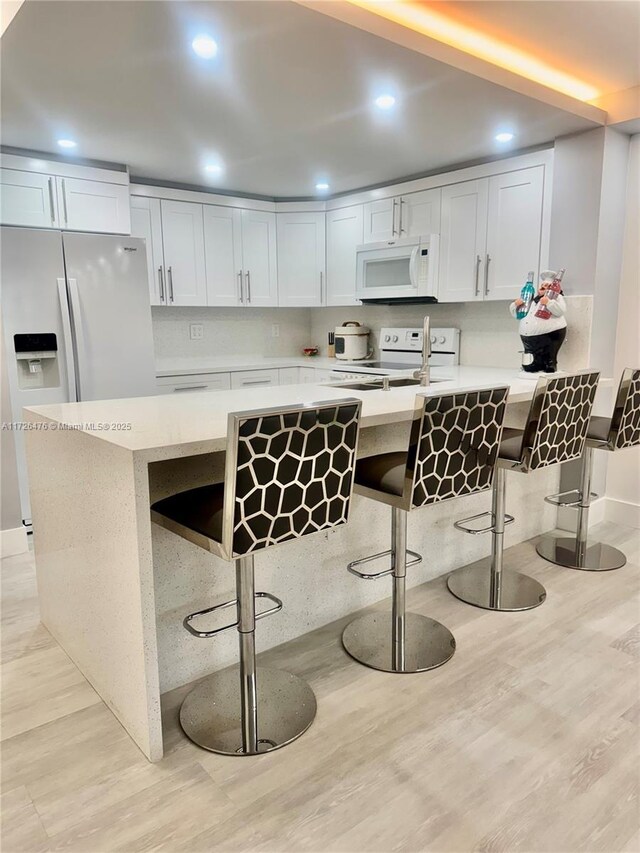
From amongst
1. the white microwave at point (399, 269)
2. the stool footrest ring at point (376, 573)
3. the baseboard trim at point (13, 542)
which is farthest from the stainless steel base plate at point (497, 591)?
the baseboard trim at point (13, 542)

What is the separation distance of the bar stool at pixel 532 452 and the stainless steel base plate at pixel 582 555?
0.35 meters

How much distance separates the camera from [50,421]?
6.56 ft

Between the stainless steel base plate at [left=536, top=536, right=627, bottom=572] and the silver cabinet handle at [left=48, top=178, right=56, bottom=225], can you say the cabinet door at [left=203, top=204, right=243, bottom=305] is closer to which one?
the silver cabinet handle at [left=48, top=178, right=56, bottom=225]

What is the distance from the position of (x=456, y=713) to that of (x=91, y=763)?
3.62ft

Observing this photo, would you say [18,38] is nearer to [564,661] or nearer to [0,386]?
[0,386]

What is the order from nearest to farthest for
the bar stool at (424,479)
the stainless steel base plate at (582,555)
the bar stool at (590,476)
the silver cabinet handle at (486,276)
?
the bar stool at (424,479)
the bar stool at (590,476)
the stainless steel base plate at (582,555)
the silver cabinet handle at (486,276)

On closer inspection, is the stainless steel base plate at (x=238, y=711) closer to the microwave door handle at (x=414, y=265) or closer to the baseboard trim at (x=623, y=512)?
the baseboard trim at (x=623, y=512)

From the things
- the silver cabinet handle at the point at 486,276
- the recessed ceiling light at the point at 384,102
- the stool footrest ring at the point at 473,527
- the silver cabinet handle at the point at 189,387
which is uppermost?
the recessed ceiling light at the point at 384,102

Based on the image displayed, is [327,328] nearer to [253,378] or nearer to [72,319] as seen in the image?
[253,378]

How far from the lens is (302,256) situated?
15.9 ft

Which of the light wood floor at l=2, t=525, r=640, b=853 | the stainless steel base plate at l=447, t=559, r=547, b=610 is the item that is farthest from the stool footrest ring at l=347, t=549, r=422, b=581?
the stainless steel base plate at l=447, t=559, r=547, b=610

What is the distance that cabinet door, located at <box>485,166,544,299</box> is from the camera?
11.3ft

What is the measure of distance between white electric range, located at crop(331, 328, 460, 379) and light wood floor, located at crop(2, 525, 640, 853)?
227 centimetres

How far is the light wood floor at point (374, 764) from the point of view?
1.42 m
